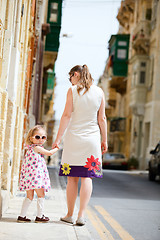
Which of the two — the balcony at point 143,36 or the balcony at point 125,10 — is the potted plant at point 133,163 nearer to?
the balcony at point 143,36

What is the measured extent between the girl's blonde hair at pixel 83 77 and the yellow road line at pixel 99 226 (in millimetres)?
1868

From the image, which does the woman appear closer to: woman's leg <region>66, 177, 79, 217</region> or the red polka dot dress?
woman's leg <region>66, 177, 79, 217</region>

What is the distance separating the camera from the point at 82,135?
6574mm

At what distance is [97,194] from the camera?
41.7 feet

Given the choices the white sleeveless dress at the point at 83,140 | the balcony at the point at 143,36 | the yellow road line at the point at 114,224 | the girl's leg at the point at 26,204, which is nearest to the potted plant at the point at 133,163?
the balcony at the point at 143,36

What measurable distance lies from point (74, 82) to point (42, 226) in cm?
190

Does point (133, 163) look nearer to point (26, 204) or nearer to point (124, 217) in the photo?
point (124, 217)

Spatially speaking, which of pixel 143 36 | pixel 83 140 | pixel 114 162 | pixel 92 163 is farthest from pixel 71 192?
pixel 143 36

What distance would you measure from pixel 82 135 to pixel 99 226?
1.52 m

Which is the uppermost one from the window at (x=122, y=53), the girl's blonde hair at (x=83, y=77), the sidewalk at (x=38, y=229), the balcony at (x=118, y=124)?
the window at (x=122, y=53)

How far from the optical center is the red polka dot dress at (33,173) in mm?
6492

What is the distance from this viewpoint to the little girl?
6488 mm

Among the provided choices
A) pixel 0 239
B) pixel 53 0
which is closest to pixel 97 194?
pixel 0 239

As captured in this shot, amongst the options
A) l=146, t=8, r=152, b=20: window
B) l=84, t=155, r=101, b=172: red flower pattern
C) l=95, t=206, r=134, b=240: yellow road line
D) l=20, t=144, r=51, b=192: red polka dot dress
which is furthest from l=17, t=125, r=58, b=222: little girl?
l=146, t=8, r=152, b=20: window
